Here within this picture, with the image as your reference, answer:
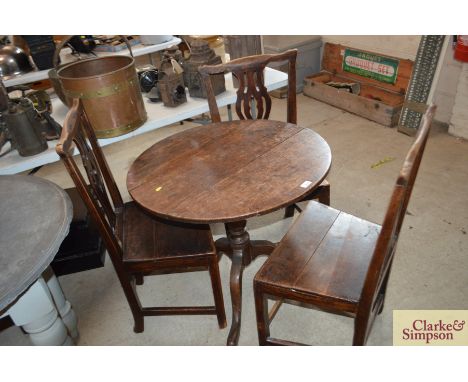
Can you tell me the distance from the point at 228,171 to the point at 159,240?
455mm

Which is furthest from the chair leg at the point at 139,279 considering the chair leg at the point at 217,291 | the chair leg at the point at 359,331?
the chair leg at the point at 359,331

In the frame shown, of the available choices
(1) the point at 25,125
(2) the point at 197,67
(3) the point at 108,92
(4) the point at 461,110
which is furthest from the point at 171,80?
(4) the point at 461,110

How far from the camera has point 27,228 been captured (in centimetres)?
120

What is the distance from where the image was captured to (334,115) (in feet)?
12.3

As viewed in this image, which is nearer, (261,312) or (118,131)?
(261,312)

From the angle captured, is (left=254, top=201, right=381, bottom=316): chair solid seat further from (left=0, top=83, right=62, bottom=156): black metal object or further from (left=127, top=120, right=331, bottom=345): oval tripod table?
(left=0, top=83, right=62, bottom=156): black metal object

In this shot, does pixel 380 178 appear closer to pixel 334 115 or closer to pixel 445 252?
pixel 445 252

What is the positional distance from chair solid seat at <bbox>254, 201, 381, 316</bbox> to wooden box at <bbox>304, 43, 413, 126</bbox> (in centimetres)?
227

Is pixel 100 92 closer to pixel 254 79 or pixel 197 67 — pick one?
pixel 197 67

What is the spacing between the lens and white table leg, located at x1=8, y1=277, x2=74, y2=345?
140cm

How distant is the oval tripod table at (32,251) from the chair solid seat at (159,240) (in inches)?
14.8

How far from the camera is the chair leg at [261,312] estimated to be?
1.41 metres

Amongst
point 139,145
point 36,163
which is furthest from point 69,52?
point 36,163

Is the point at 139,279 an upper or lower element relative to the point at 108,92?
lower
